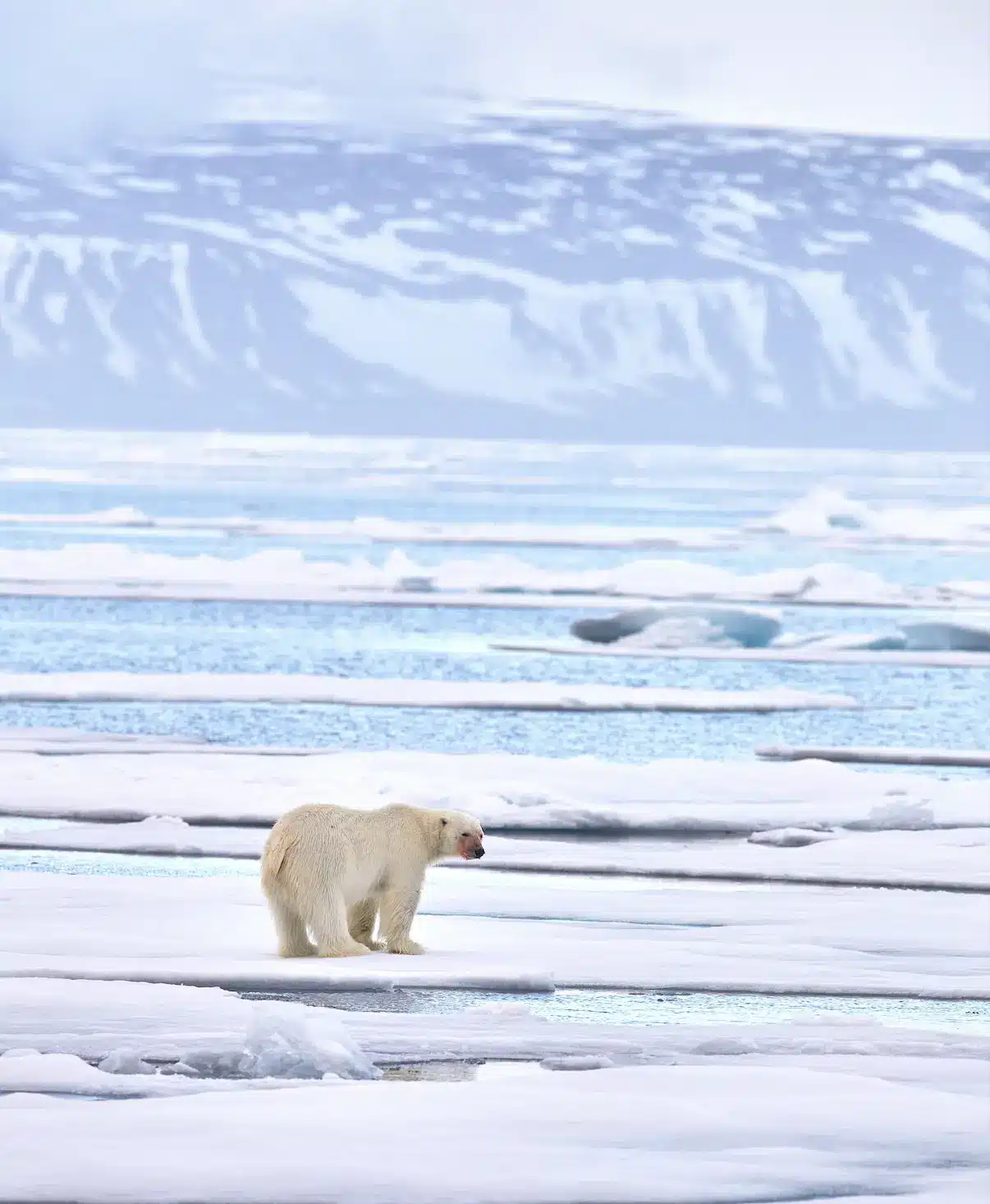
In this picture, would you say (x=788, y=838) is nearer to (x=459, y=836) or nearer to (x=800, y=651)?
(x=459, y=836)

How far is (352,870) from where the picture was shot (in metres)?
5.60

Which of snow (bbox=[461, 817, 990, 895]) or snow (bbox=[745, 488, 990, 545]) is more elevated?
snow (bbox=[745, 488, 990, 545])

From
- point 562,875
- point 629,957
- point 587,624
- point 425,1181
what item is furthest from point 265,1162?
point 587,624

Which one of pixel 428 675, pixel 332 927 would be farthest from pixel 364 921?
pixel 428 675

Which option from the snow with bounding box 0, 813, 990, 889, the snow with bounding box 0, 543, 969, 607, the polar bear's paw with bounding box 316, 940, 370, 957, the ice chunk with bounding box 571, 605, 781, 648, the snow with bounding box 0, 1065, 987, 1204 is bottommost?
the snow with bounding box 0, 1065, 987, 1204

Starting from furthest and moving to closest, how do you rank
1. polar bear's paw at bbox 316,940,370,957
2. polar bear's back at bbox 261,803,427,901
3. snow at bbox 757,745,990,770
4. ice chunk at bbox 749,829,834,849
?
snow at bbox 757,745,990,770 → ice chunk at bbox 749,829,834,849 → polar bear's paw at bbox 316,940,370,957 → polar bear's back at bbox 261,803,427,901

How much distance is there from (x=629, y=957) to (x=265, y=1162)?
2171mm

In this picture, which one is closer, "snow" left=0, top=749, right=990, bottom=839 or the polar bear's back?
the polar bear's back

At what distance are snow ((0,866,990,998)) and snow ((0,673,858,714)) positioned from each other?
603cm

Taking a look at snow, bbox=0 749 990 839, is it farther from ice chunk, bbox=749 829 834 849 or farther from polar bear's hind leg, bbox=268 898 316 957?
polar bear's hind leg, bbox=268 898 316 957

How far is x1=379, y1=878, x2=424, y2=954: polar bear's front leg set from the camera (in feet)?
18.7

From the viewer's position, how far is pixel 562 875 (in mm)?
7324

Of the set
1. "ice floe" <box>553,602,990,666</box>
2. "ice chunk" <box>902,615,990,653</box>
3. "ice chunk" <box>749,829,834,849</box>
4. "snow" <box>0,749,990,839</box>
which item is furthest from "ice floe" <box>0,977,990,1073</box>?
"ice chunk" <box>902,615,990,653</box>

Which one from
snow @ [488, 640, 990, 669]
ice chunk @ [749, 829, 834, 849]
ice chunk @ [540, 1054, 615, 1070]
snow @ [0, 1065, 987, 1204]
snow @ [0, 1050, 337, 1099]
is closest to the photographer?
snow @ [0, 1065, 987, 1204]
